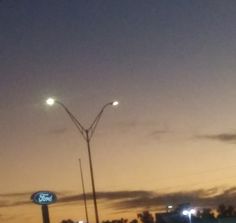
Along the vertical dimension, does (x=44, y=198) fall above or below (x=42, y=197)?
below

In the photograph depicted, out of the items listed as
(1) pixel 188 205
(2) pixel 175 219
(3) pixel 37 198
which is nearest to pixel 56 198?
(3) pixel 37 198

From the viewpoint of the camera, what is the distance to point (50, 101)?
1206 inches

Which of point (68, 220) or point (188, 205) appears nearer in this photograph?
point (188, 205)

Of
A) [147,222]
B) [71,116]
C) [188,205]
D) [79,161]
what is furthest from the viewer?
[147,222]

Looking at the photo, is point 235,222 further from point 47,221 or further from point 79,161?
point 47,221

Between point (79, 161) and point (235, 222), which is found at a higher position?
point (79, 161)

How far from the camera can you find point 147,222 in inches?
7726

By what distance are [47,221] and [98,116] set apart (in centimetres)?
1376

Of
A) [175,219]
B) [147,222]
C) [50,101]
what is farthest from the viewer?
[147,222]

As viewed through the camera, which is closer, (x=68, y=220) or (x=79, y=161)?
(x=79, y=161)

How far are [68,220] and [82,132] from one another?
16936cm

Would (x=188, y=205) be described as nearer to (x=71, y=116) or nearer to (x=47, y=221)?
(x=47, y=221)

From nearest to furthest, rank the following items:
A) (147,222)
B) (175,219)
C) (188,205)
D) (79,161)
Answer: (79,161)
(188,205)
(175,219)
(147,222)

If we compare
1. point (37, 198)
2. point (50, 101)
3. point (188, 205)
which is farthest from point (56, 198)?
point (188, 205)
